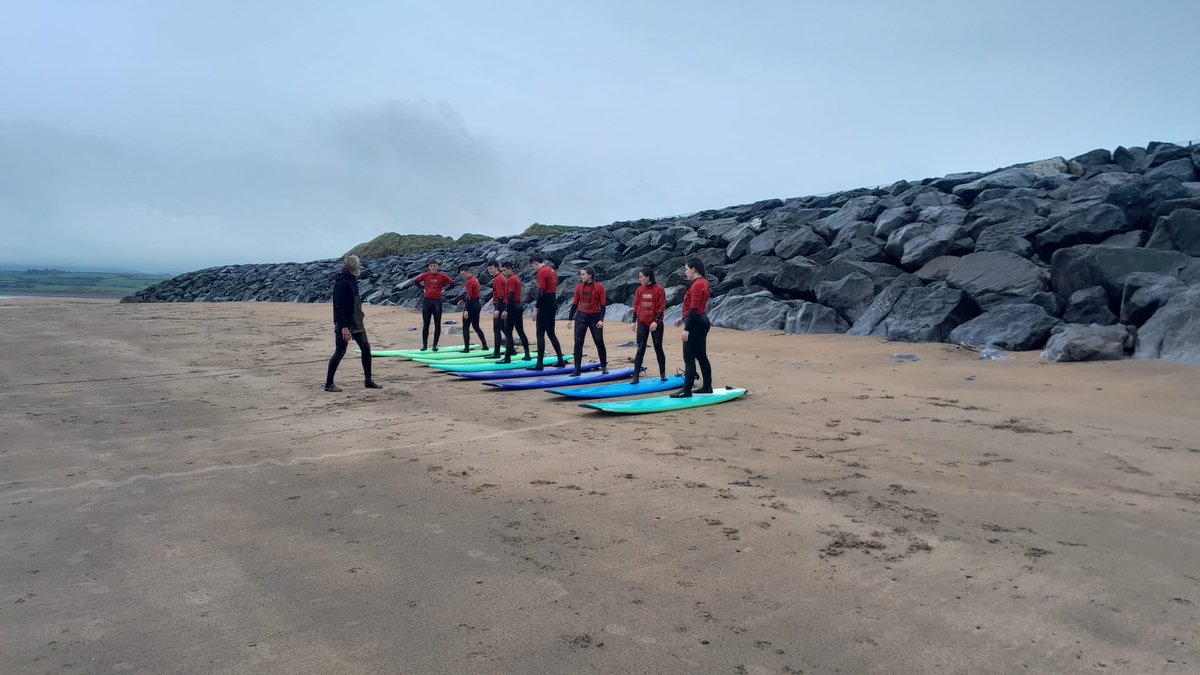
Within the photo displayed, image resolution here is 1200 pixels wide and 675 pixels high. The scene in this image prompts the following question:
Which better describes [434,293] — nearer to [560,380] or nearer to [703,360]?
[560,380]

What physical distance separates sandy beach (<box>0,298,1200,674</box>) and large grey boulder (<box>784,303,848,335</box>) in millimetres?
5507

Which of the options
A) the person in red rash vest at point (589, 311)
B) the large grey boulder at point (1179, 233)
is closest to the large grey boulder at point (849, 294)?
the large grey boulder at point (1179, 233)

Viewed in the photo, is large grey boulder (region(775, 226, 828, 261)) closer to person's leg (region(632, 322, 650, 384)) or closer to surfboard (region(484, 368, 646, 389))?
surfboard (region(484, 368, 646, 389))

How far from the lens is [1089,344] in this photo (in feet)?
34.3

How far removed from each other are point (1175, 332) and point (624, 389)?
7097mm

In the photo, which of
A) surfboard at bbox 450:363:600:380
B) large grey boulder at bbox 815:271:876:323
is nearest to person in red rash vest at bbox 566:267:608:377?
surfboard at bbox 450:363:600:380

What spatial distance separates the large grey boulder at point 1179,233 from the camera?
12695mm

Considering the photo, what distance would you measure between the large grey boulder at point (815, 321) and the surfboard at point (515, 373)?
4863 millimetres

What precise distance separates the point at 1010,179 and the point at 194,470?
20919 millimetres

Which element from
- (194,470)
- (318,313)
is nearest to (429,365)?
(194,470)

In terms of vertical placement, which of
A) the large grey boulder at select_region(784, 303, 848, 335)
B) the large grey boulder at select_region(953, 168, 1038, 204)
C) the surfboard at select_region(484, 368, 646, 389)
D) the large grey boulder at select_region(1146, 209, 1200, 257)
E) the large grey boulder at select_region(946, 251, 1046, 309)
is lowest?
the surfboard at select_region(484, 368, 646, 389)

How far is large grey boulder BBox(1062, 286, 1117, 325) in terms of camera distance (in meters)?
11.7

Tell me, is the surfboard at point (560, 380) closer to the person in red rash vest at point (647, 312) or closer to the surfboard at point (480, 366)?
the person in red rash vest at point (647, 312)

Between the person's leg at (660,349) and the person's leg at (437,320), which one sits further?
the person's leg at (437,320)
